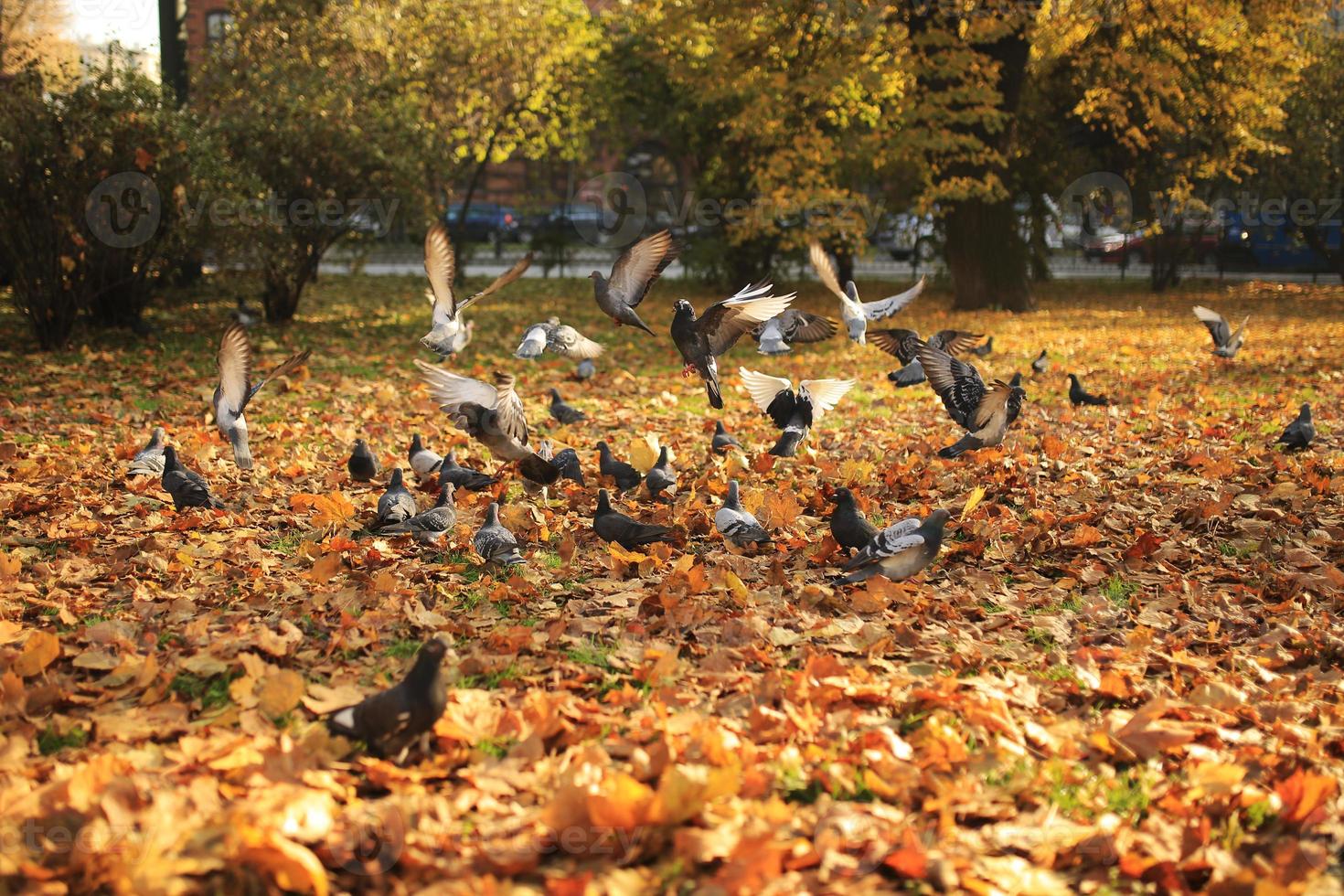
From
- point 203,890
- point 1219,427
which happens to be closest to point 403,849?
point 203,890

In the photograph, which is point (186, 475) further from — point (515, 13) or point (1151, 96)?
point (1151, 96)

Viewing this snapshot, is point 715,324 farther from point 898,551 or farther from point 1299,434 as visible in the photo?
point 1299,434

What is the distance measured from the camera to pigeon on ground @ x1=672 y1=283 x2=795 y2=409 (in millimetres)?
5398

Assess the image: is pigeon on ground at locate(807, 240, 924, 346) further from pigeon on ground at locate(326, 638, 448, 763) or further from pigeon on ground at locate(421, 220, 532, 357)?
pigeon on ground at locate(326, 638, 448, 763)

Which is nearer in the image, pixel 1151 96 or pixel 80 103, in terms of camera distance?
pixel 80 103

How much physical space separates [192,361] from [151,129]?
2.35 meters

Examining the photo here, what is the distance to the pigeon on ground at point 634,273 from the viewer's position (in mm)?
5793

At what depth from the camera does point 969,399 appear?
5977 mm

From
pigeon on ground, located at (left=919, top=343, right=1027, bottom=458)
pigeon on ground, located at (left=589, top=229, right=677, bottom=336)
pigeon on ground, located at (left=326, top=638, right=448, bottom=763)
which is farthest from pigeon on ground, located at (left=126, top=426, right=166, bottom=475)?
pigeon on ground, located at (left=919, top=343, right=1027, bottom=458)

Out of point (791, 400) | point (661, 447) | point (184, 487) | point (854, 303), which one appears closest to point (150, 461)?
point (184, 487)

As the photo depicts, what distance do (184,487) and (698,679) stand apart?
10.3ft

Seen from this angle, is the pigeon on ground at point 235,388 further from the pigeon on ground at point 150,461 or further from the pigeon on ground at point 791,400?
the pigeon on ground at point 791,400

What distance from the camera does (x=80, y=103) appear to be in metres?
10.7

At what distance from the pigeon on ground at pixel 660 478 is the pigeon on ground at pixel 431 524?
120 centimetres
